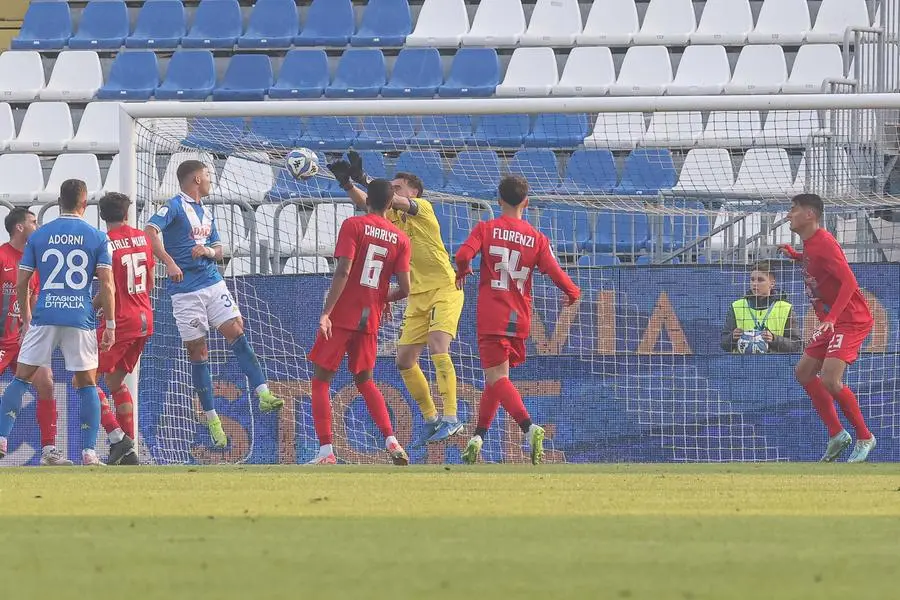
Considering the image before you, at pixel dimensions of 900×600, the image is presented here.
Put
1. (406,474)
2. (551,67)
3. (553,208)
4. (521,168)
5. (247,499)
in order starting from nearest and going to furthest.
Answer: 1. (247,499)
2. (406,474)
3. (553,208)
4. (521,168)
5. (551,67)

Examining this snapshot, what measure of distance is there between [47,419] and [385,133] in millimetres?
5924

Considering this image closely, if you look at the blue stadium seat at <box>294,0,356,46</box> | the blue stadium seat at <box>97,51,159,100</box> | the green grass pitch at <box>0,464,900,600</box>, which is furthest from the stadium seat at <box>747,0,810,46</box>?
the green grass pitch at <box>0,464,900,600</box>

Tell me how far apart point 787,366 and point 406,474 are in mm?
4355

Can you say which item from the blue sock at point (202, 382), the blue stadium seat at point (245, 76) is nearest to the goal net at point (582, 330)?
the blue sock at point (202, 382)

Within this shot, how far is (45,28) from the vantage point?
64.7ft

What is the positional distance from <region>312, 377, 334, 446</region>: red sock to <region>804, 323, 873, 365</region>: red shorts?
10.9ft

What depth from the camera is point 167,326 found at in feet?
37.1

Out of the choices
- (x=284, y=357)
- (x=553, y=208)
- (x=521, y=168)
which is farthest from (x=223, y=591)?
(x=521, y=168)

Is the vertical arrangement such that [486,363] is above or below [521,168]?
below

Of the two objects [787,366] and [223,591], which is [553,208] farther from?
[223,591]

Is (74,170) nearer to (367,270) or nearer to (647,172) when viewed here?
(647,172)

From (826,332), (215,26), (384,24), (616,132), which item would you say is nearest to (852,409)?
(826,332)

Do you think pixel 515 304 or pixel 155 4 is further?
pixel 155 4

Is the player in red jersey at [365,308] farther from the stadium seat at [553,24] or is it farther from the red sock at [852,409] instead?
the stadium seat at [553,24]
